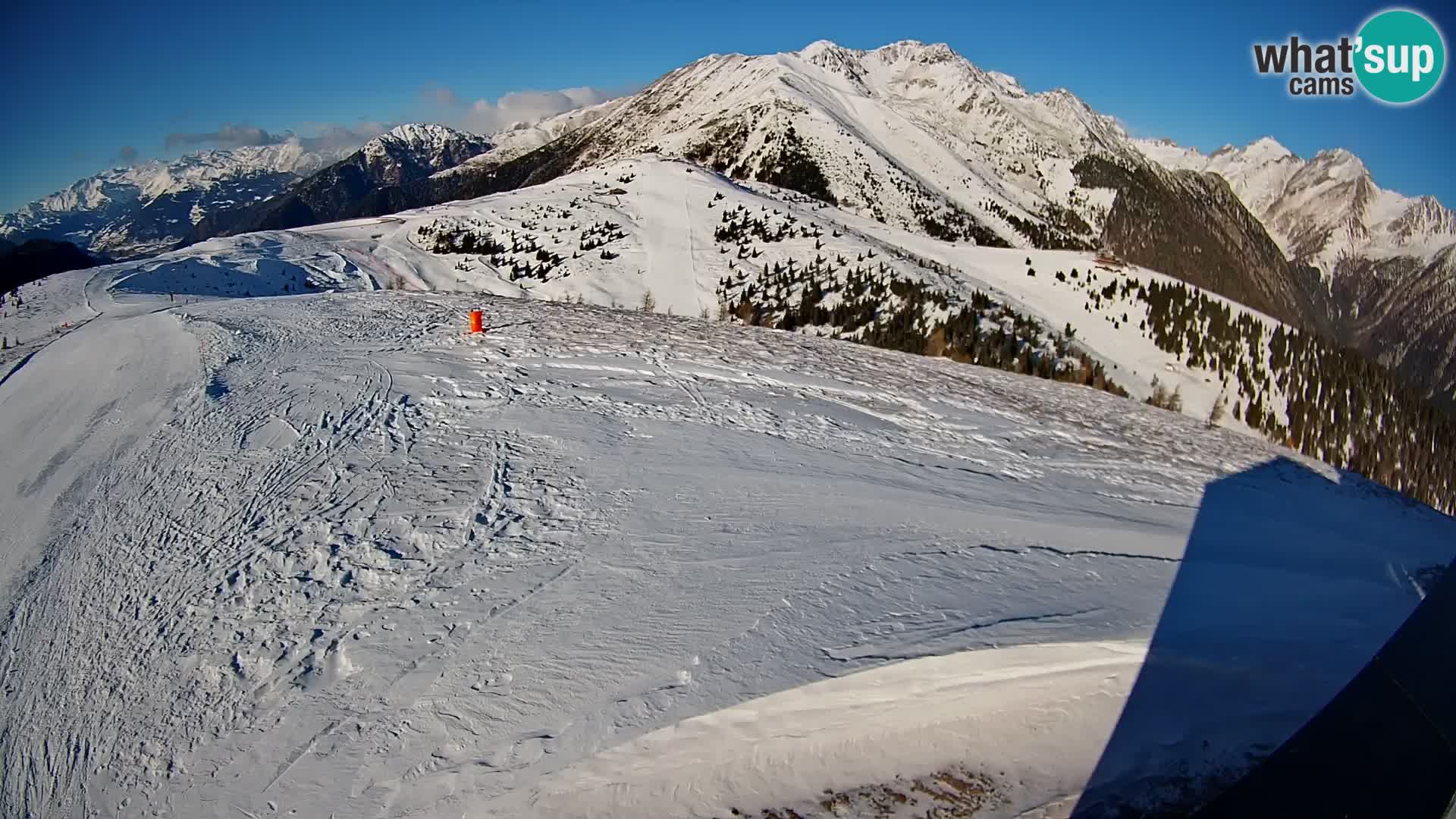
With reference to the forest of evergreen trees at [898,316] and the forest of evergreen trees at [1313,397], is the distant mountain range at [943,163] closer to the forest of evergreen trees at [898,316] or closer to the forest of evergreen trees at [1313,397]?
the forest of evergreen trees at [898,316]

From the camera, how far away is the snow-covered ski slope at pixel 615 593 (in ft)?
15.1

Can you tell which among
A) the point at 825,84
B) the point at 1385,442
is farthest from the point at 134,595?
the point at 825,84

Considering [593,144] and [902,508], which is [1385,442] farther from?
[593,144]

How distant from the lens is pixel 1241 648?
5.52m

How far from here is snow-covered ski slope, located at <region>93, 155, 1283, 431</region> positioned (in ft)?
72.1

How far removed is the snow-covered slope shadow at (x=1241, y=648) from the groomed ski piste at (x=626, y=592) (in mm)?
31

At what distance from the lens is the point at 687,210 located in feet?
117

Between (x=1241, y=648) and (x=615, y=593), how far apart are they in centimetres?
520

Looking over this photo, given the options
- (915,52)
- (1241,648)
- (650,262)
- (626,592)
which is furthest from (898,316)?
(915,52)

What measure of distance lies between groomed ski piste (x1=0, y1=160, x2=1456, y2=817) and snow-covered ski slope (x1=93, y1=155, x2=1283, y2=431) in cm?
1089

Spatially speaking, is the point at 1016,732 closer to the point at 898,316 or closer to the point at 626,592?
the point at 626,592

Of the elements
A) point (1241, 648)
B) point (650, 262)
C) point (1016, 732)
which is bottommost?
point (1016, 732)

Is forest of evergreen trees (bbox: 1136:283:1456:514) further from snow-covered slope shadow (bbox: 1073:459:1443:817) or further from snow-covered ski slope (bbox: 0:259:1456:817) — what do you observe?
snow-covered slope shadow (bbox: 1073:459:1443:817)

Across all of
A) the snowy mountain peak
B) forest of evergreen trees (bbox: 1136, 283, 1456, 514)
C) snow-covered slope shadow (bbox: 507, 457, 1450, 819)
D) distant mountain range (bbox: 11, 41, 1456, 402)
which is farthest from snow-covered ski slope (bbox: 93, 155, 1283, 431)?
the snowy mountain peak
